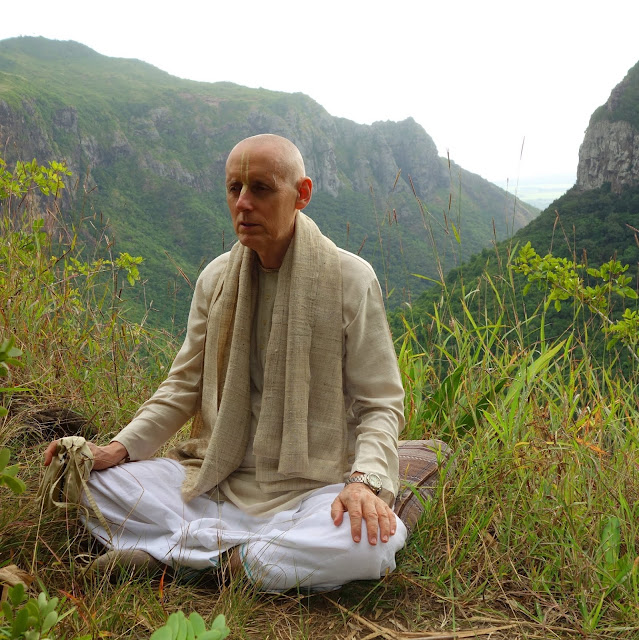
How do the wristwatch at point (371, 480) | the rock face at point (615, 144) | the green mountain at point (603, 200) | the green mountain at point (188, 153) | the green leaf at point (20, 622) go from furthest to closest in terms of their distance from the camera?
1. the rock face at point (615, 144)
2. the green mountain at point (188, 153)
3. the green mountain at point (603, 200)
4. the wristwatch at point (371, 480)
5. the green leaf at point (20, 622)

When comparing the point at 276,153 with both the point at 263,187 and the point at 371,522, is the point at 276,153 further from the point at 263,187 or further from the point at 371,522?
the point at 371,522

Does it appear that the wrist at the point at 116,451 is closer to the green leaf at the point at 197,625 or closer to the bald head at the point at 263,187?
the bald head at the point at 263,187

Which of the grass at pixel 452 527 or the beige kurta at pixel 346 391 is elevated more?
the beige kurta at pixel 346 391

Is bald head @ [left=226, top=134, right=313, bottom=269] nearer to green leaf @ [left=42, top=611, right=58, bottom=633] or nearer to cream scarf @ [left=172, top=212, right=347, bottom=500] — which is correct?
cream scarf @ [left=172, top=212, right=347, bottom=500]

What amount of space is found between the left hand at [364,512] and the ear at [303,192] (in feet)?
2.82

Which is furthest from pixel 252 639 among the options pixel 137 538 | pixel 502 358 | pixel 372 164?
pixel 372 164

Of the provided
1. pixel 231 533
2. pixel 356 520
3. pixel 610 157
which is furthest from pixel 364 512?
pixel 610 157

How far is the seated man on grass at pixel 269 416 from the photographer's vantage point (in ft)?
6.09

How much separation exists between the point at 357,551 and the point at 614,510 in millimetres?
904

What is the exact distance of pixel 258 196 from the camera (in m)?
1.92

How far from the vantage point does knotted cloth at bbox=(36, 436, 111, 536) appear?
1919mm

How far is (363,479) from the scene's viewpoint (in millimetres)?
1810

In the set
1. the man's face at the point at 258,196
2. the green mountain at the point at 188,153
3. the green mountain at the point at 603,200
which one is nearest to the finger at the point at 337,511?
the man's face at the point at 258,196

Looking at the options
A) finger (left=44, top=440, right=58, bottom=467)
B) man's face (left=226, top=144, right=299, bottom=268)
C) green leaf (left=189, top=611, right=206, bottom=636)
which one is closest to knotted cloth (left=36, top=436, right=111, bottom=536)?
finger (left=44, top=440, right=58, bottom=467)
